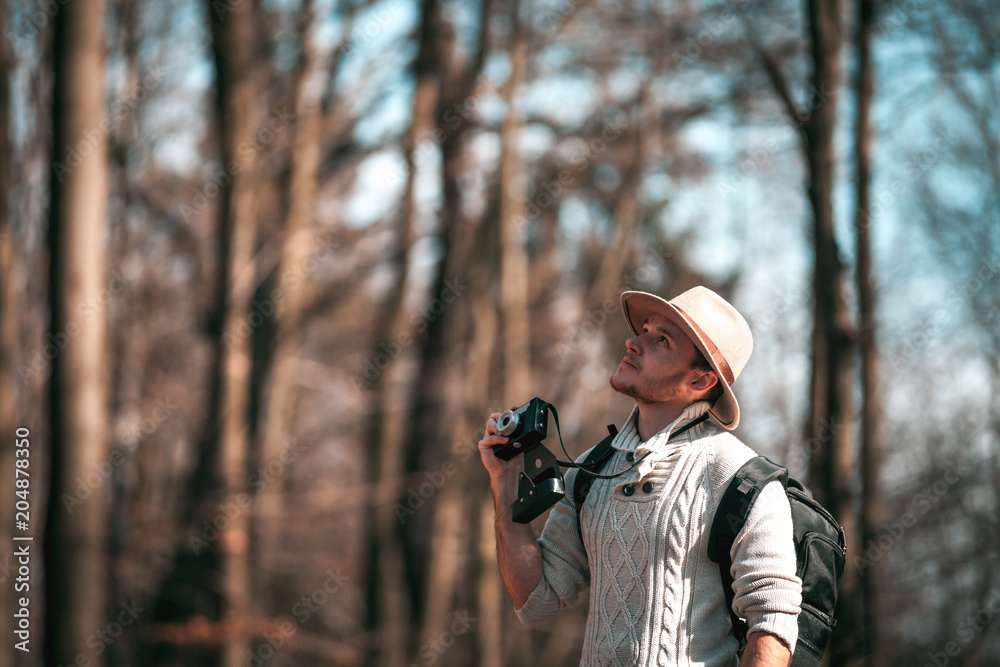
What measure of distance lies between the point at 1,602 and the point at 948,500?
338 inches

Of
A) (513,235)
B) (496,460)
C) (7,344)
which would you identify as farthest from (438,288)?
(496,460)

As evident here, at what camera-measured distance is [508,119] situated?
10.1 metres

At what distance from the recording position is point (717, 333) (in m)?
2.56

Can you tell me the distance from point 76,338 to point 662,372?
4.00 meters

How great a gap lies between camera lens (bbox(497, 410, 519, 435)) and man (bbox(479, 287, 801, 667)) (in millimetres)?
20

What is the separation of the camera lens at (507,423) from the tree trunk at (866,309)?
3995mm

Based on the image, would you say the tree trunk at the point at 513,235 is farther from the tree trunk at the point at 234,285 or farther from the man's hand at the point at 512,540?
the man's hand at the point at 512,540

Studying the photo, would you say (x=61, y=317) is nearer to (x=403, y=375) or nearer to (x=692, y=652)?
(x=692, y=652)

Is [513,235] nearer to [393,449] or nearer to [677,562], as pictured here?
[393,449]

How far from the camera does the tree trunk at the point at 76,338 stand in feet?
17.0

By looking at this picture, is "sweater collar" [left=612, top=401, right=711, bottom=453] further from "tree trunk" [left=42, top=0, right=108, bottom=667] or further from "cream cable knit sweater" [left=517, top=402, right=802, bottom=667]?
"tree trunk" [left=42, top=0, right=108, bottom=667]

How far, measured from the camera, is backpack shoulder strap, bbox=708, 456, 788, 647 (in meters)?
2.30

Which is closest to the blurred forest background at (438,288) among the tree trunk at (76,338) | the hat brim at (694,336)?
the tree trunk at (76,338)

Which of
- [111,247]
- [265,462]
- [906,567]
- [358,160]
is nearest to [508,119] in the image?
[358,160]
